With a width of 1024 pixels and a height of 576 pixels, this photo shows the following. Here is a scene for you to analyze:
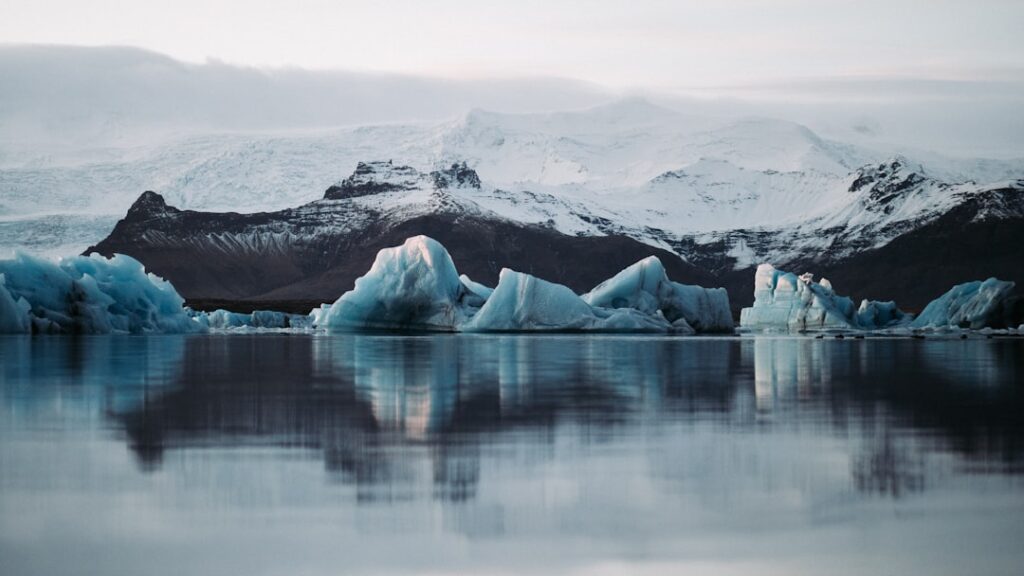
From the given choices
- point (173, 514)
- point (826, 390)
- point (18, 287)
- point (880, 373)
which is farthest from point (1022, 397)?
point (18, 287)

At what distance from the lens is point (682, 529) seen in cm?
635

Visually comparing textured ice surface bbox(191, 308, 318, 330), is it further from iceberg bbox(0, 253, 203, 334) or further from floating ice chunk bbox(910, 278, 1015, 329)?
floating ice chunk bbox(910, 278, 1015, 329)

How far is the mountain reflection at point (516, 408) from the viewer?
8578 millimetres

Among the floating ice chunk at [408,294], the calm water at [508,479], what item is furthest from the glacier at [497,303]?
the calm water at [508,479]

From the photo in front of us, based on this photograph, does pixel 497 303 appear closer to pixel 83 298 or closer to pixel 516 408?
pixel 83 298

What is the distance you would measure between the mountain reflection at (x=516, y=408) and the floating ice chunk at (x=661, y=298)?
25.6m

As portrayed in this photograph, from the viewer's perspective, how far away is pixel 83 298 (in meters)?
41.1

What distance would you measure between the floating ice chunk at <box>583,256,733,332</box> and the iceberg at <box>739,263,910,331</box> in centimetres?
929

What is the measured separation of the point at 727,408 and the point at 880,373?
296 inches

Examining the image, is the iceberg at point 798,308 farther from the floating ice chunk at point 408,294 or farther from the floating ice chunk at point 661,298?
the floating ice chunk at point 408,294

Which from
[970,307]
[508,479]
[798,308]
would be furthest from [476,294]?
[508,479]

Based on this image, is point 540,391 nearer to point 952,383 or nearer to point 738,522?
point 952,383

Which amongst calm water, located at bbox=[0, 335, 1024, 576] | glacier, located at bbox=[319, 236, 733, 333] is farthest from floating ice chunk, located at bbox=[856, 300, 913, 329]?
calm water, located at bbox=[0, 335, 1024, 576]

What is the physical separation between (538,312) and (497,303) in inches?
58.6
